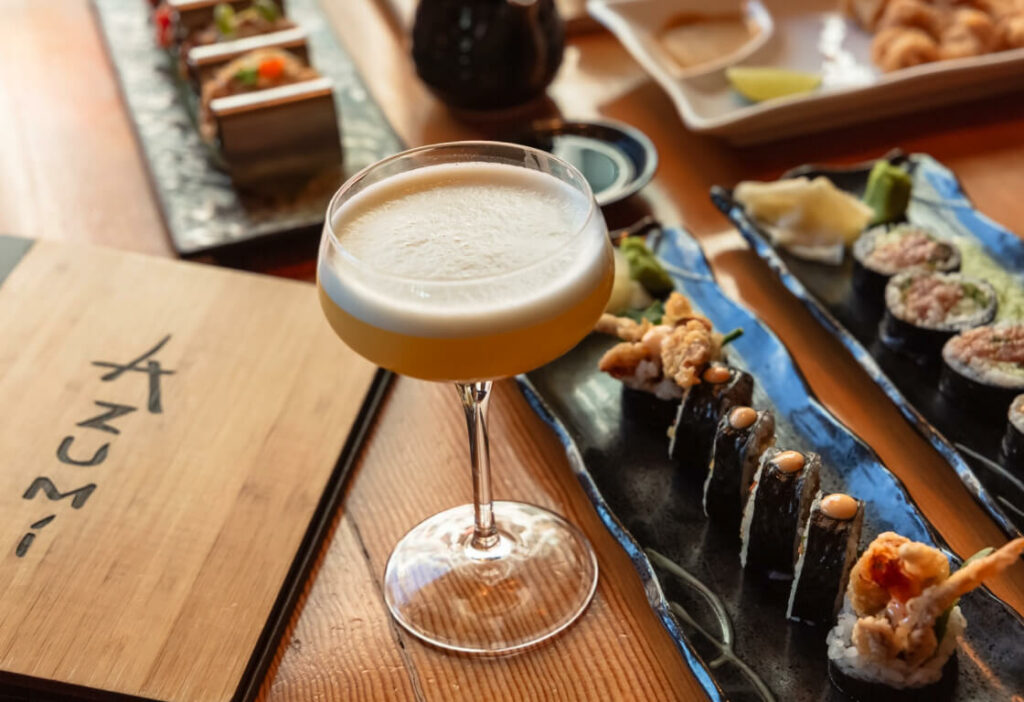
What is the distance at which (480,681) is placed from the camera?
1127 mm

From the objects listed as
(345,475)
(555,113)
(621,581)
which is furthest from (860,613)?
(555,113)

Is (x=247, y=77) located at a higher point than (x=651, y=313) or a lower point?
higher

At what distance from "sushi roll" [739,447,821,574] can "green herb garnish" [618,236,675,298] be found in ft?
1.59

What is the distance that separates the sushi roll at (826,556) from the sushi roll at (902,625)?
0.14 feet

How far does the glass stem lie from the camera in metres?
1.19

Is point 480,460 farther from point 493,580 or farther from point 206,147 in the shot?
point 206,147

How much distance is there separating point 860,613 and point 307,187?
4.31 ft

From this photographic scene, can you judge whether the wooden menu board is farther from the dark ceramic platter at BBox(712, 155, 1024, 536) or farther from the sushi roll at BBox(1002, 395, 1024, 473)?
the sushi roll at BBox(1002, 395, 1024, 473)

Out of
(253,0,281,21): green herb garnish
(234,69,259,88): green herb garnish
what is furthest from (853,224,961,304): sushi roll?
(253,0,281,21): green herb garnish

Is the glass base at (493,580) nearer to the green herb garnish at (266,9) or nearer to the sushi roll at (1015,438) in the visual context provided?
the sushi roll at (1015,438)

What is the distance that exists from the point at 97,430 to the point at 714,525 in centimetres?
80

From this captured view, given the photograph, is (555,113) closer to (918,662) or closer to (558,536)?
(558,536)

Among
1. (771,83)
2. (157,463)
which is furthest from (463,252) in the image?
(771,83)

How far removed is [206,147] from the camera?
6.95 ft
